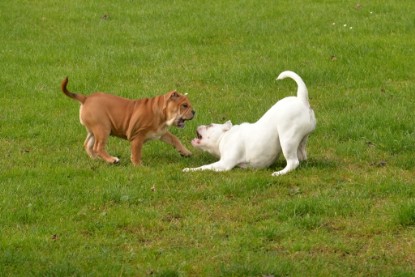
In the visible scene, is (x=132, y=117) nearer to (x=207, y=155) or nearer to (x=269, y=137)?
(x=207, y=155)

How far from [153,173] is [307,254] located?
2.91 m

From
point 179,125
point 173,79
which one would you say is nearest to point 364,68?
point 173,79

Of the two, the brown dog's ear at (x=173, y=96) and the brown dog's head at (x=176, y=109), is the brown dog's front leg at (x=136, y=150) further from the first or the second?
the brown dog's ear at (x=173, y=96)

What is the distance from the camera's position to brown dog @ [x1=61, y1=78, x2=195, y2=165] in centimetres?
1110

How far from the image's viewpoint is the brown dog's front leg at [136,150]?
11078 millimetres

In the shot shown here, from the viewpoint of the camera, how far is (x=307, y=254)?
8141mm

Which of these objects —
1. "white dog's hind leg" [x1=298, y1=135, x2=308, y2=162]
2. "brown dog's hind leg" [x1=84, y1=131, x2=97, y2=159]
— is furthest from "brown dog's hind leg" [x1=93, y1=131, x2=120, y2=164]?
"white dog's hind leg" [x1=298, y1=135, x2=308, y2=162]

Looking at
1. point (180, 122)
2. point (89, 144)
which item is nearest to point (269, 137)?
point (180, 122)

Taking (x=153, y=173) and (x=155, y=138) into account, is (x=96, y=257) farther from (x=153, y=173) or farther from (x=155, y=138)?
(x=155, y=138)

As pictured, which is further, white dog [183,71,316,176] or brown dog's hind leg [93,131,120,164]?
brown dog's hind leg [93,131,120,164]

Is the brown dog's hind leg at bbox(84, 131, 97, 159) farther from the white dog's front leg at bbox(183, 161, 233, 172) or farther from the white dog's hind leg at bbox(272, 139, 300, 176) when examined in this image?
the white dog's hind leg at bbox(272, 139, 300, 176)

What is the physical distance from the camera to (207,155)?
11711 millimetres

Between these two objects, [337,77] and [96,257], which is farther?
[337,77]

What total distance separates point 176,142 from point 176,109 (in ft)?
1.80
